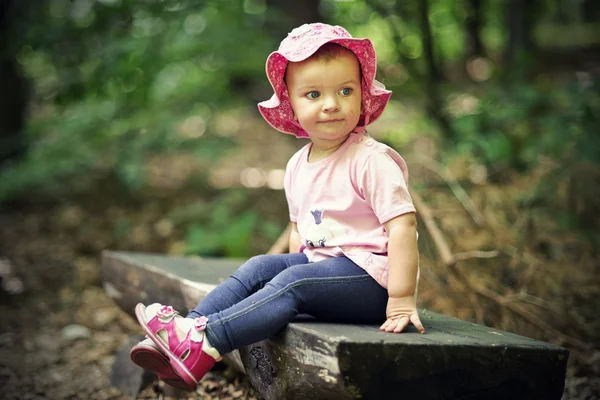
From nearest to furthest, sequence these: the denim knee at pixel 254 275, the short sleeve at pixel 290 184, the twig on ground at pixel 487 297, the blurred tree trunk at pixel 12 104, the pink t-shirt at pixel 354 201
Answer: the pink t-shirt at pixel 354 201, the denim knee at pixel 254 275, the short sleeve at pixel 290 184, the twig on ground at pixel 487 297, the blurred tree trunk at pixel 12 104

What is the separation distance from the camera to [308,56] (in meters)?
2.35

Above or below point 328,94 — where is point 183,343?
below

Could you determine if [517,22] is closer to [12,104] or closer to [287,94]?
[12,104]

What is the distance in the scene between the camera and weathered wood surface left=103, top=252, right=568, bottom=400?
80.9 inches

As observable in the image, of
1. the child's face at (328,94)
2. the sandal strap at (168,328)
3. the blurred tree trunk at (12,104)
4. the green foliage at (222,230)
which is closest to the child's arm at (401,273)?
the child's face at (328,94)

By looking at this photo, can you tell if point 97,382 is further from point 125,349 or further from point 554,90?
point 554,90

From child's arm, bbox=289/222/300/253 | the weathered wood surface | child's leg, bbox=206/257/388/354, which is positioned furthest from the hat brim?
the weathered wood surface

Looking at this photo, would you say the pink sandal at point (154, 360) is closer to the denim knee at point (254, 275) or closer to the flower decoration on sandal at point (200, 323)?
the flower decoration on sandal at point (200, 323)

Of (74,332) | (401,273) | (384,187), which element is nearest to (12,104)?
(74,332)

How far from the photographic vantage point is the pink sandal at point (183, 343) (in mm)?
2225

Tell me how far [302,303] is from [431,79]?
13.0ft

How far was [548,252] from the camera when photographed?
15.5ft

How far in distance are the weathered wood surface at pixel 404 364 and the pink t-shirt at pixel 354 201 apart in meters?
0.32

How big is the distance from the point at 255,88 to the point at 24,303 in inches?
248
